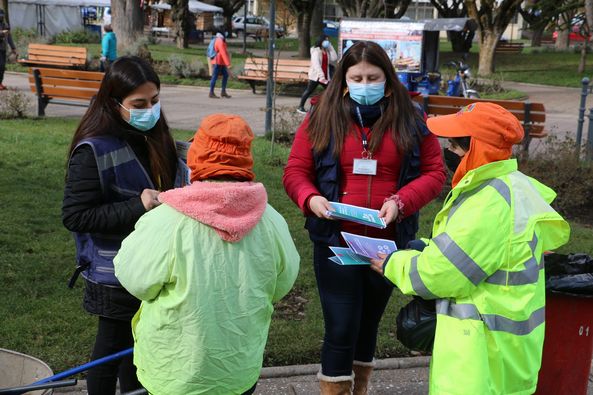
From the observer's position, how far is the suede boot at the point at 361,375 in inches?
145

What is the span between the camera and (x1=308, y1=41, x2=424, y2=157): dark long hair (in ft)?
11.1

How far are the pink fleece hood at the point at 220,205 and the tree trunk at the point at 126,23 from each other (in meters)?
22.8

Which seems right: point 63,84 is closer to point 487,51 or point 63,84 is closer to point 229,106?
point 229,106

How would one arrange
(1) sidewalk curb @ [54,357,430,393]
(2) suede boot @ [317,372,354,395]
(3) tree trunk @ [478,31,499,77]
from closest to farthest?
1. (2) suede boot @ [317,372,354,395]
2. (1) sidewalk curb @ [54,357,430,393]
3. (3) tree trunk @ [478,31,499,77]

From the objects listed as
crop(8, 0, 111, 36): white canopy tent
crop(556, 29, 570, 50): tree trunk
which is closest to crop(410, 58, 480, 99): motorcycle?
crop(8, 0, 111, 36): white canopy tent

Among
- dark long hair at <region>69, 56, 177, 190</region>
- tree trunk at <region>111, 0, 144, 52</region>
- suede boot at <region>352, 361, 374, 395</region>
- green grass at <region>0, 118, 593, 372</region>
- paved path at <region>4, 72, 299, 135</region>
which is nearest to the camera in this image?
dark long hair at <region>69, 56, 177, 190</region>

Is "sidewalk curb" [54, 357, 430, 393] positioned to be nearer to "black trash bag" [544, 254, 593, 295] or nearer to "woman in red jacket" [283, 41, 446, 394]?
"woman in red jacket" [283, 41, 446, 394]

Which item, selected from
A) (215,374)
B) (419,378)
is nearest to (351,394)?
(419,378)

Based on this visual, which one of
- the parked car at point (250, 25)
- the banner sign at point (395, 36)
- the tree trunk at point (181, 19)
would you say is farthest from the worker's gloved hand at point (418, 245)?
the parked car at point (250, 25)

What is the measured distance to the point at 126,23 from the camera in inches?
955

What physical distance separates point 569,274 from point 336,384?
1163mm

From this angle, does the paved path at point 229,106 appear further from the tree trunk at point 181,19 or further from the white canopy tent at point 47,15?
the white canopy tent at point 47,15

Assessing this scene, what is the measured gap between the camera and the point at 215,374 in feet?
8.34

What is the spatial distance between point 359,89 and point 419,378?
184 cm
